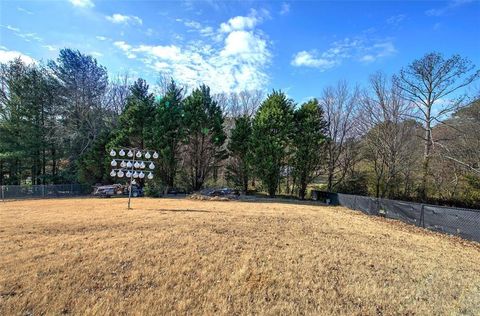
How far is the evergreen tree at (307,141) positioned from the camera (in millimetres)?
24719

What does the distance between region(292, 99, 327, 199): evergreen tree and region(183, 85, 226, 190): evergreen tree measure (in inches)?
278

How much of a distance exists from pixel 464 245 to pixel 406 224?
346cm

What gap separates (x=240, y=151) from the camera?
26797 mm

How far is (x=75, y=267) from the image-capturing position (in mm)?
4773

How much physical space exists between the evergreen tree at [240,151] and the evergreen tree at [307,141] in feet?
14.5

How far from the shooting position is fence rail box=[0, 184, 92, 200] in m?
23.3

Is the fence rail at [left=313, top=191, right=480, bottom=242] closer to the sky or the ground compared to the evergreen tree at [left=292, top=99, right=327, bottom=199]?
closer to the ground

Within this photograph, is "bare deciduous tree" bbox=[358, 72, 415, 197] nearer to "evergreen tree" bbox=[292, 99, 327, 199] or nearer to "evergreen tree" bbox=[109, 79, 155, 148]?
"evergreen tree" bbox=[292, 99, 327, 199]

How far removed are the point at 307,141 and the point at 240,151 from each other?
637 cm

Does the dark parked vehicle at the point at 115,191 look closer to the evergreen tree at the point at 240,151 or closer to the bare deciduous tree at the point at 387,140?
the evergreen tree at the point at 240,151

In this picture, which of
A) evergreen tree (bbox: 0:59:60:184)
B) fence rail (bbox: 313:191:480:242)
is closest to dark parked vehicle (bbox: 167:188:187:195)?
evergreen tree (bbox: 0:59:60:184)

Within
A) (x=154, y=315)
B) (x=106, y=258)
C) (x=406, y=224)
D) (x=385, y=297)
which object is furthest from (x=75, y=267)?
(x=406, y=224)

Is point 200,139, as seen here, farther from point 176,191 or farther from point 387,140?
point 387,140

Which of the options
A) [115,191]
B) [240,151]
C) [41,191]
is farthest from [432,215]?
[41,191]
